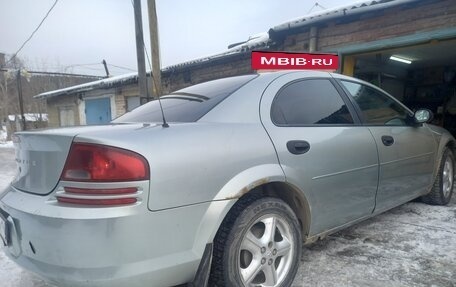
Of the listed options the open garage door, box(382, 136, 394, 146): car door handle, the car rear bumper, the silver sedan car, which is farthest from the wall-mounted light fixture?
the car rear bumper

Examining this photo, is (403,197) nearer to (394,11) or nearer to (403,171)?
(403,171)

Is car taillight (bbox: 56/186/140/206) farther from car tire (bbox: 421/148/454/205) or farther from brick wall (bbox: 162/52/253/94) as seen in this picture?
brick wall (bbox: 162/52/253/94)

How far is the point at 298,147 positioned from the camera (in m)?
2.21

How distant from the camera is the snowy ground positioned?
2.39 meters

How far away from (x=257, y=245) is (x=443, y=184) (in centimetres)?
315

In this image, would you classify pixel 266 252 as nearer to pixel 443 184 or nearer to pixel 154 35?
pixel 443 184

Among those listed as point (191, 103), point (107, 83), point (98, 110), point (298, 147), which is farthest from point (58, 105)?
point (298, 147)

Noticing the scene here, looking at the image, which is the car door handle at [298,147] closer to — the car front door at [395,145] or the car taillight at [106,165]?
the car front door at [395,145]

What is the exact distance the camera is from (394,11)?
5402mm

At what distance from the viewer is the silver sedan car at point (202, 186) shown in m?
1.54

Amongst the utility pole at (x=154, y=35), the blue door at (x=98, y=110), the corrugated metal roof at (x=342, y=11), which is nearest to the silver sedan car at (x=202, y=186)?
the corrugated metal roof at (x=342, y=11)

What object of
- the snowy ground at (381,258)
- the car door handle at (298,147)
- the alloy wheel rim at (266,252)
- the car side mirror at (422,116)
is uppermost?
the car door handle at (298,147)

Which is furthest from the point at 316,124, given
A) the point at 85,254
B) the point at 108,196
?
the point at 85,254

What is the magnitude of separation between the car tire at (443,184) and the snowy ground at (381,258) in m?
0.36
